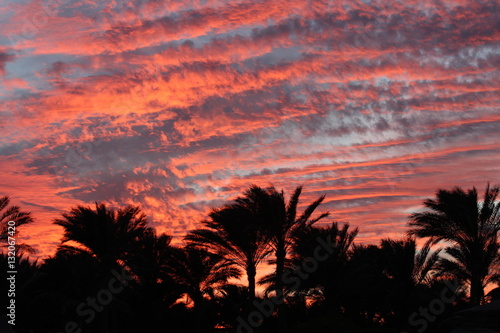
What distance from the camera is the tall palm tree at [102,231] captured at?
27266mm

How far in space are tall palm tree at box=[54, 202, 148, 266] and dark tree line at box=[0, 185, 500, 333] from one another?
49 mm

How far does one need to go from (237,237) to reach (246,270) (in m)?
2.20

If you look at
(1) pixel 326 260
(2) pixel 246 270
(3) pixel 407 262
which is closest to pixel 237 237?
(2) pixel 246 270

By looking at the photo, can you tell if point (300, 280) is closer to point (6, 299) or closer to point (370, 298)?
point (370, 298)

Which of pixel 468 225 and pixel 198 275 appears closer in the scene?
pixel 468 225

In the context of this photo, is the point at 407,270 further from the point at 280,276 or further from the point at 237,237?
the point at 237,237

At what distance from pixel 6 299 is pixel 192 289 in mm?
10127

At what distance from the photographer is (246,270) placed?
29.8 metres

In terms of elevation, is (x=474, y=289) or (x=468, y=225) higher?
(x=468, y=225)

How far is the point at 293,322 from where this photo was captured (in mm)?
43281

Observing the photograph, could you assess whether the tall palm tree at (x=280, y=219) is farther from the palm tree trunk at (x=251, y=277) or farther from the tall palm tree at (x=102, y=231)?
the tall palm tree at (x=102, y=231)

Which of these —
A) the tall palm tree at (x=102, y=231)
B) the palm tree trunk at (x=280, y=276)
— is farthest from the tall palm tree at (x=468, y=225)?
the tall palm tree at (x=102, y=231)

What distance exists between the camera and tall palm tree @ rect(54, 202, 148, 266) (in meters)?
27.3

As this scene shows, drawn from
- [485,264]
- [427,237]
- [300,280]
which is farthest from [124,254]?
[485,264]
